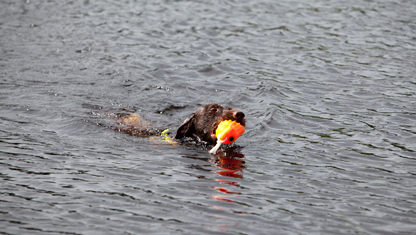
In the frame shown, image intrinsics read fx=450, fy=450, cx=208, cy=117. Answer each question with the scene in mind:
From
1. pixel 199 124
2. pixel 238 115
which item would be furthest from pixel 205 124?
pixel 238 115

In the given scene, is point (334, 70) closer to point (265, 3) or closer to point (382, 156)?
point (382, 156)

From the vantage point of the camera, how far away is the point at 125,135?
32.2 feet

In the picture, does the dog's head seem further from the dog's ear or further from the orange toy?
the orange toy

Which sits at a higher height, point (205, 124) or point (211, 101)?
point (205, 124)

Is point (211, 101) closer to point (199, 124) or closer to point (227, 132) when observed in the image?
point (199, 124)

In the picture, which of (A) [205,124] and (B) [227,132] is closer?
(B) [227,132]

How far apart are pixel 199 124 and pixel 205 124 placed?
150 millimetres

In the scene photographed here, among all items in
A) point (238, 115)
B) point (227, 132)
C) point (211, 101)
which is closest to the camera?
point (227, 132)

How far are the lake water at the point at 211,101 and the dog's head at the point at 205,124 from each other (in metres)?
0.36

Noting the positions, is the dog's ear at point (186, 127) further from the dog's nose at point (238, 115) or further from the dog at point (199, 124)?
the dog's nose at point (238, 115)

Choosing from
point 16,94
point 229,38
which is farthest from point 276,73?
point 16,94

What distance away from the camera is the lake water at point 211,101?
6223mm

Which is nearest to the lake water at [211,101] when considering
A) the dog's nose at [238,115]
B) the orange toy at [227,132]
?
the orange toy at [227,132]

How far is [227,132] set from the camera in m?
8.54
